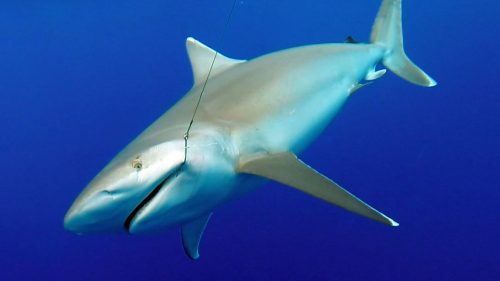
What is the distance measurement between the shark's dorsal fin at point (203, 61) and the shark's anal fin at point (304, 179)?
137cm

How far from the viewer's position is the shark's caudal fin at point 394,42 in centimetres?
478

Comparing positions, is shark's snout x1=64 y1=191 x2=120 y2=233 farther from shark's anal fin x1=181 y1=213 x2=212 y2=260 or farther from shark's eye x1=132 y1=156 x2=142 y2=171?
shark's anal fin x1=181 y1=213 x2=212 y2=260

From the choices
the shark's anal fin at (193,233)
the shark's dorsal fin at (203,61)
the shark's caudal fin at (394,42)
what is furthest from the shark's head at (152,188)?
the shark's caudal fin at (394,42)

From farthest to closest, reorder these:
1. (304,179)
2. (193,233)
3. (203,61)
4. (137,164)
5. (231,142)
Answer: (203,61), (193,233), (231,142), (304,179), (137,164)

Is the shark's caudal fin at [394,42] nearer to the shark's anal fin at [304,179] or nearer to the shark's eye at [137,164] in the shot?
the shark's anal fin at [304,179]

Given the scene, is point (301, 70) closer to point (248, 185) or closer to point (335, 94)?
point (335, 94)

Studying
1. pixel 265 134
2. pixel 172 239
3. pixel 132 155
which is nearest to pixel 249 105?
pixel 265 134

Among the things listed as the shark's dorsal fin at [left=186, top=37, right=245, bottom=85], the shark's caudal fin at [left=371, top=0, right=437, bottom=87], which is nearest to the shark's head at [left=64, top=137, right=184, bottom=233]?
the shark's dorsal fin at [left=186, top=37, right=245, bottom=85]

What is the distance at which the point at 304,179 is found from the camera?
8.47ft

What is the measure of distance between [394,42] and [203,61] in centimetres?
196

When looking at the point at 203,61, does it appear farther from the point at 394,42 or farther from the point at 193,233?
the point at 394,42

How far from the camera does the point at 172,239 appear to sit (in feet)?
25.6

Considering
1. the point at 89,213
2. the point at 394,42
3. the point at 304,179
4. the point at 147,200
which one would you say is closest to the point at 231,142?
the point at 304,179

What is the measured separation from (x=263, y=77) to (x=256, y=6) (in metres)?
13.6
